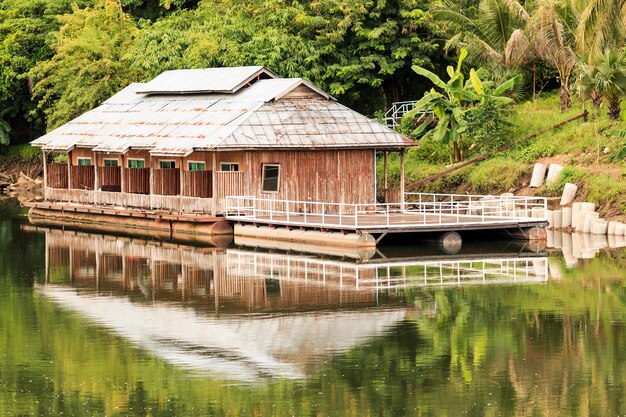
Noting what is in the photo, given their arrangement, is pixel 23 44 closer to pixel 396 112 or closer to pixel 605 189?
pixel 396 112

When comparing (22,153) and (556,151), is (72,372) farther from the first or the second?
(22,153)

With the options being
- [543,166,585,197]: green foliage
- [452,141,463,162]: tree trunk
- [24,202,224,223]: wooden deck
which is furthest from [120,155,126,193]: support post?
[543,166,585,197]: green foliage

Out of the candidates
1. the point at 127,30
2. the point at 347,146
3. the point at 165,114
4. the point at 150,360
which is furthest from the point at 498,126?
the point at 150,360

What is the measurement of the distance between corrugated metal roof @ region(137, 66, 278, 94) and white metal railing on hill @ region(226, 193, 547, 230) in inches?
214

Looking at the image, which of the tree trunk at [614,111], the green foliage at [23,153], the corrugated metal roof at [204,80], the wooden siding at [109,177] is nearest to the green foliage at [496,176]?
the tree trunk at [614,111]

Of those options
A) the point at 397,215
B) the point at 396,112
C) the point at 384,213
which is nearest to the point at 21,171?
the point at 396,112

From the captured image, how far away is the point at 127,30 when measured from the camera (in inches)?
2512

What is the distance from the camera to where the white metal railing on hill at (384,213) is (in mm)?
39031

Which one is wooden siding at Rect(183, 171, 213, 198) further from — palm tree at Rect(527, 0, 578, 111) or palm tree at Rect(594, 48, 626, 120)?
palm tree at Rect(527, 0, 578, 111)

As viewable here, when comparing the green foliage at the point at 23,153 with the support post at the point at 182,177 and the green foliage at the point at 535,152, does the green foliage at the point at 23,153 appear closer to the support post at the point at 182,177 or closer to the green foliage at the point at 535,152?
the support post at the point at 182,177

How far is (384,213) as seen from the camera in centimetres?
4312

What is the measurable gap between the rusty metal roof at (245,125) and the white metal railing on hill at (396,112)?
8318 mm

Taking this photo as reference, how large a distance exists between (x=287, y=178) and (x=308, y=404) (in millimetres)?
23470

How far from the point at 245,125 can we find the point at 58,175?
41.0ft
